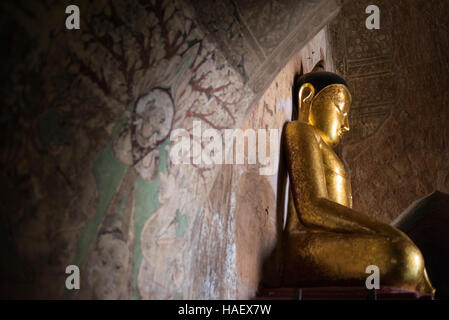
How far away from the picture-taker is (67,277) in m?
1.21

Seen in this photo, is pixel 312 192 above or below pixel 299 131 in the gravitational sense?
below

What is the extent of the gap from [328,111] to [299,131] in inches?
18.6

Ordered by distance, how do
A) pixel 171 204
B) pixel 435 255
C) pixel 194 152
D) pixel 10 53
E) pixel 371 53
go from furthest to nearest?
pixel 371 53 < pixel 435 255 < pixel 194 152 < pixel 171 204 < pixel 10 53

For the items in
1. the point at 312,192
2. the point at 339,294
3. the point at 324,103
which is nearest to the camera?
the point at 339,294

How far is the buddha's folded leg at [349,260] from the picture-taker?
83.0 inches

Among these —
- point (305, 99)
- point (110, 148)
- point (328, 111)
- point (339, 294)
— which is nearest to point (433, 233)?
point (328, 111)

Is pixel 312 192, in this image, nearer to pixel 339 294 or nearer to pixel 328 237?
pixel 328 237

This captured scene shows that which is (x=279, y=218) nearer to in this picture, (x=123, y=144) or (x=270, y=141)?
(x=270, y=141)

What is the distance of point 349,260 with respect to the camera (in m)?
2.18

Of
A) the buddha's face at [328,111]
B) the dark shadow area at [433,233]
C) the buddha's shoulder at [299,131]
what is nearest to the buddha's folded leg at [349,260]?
the buddha's shoulder at [299,131]

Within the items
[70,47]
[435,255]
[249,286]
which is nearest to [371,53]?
[435,255]

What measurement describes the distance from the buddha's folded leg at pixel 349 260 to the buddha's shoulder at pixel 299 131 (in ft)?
1.91

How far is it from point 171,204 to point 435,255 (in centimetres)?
241

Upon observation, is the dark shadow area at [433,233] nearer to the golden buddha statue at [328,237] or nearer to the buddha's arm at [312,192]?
the golden buddha statue at [328,237]
